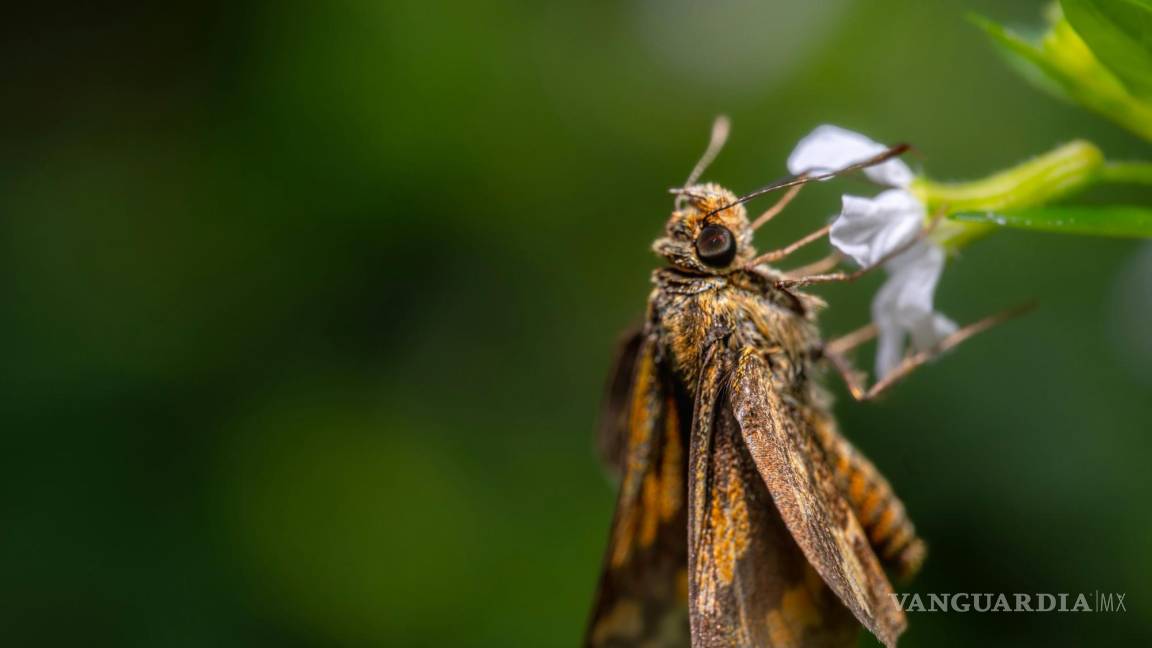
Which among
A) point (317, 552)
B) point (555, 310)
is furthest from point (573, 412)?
point (317, 552)

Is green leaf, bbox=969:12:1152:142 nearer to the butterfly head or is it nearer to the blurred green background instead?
the butterfly head

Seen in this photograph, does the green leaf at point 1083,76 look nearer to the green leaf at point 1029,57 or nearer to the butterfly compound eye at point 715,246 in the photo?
the green leaf at point 1029,57

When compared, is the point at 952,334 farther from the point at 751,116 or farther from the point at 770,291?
the point at 751,116

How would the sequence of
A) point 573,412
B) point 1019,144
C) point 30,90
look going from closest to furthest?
1. point 1019,144
2. point 573,412
3. point 30,90

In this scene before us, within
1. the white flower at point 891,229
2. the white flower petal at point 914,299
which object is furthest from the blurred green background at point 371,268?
the white flower at point 891,229

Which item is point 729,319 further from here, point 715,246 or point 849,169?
point 849,169

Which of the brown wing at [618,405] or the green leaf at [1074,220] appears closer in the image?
the green leaf at [1074,220]

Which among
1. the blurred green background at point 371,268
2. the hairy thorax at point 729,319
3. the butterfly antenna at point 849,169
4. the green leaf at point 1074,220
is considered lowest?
the green leaf at point 1074,220
